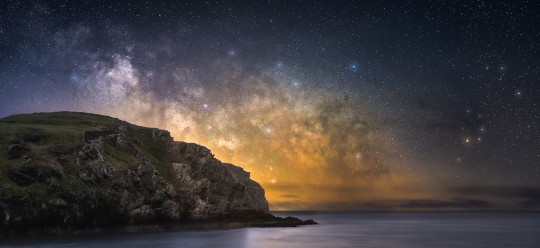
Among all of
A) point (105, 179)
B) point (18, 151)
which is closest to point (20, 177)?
point (18, 151)

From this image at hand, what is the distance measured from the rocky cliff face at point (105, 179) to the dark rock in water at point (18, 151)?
0.13 meters

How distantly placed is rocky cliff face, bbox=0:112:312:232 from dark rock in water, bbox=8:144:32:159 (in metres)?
0.13

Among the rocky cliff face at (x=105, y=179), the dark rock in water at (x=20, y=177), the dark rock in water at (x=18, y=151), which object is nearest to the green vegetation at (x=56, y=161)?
the dark rock in water at (x=20, y=177)

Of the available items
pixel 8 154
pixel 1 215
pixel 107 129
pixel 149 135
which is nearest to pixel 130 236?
pixel 1 215

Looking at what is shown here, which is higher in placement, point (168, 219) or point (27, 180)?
point (27, 180)

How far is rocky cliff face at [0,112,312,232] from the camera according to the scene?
59.6m

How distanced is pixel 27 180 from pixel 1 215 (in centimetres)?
704

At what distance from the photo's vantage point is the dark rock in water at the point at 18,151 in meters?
63.3

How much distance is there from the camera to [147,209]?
7356 cm

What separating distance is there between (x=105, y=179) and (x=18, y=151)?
14.0 meters

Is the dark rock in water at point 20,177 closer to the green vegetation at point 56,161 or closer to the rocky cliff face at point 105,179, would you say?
the green vegetation at point 56,161

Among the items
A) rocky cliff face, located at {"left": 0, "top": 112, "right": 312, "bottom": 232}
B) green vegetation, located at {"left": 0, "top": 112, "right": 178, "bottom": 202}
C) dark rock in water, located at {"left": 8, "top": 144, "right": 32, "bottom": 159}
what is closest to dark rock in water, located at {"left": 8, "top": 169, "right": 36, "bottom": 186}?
green vegetation, located at {"left": 0, "top": 112, "right": 178, "bottom": 202}

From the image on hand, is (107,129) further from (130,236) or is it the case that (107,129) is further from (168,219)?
(130,236)

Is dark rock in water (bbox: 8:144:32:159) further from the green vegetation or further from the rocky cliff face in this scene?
the green vegetation
